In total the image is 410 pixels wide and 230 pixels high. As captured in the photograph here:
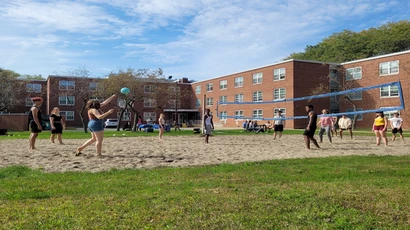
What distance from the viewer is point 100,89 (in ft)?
118

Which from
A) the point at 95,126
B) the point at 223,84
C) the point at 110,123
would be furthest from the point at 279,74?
the point at 95,126

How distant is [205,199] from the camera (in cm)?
493

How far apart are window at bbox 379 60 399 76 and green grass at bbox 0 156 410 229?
3780 centimetres

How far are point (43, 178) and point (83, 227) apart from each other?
10.8 feet

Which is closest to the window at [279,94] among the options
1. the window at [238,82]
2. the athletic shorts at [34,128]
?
the window at [238,82]

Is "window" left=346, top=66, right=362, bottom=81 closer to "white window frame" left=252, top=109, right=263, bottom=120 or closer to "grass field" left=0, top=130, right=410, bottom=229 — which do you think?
"white window frame" left=252, top=109, right=263, bottom=120

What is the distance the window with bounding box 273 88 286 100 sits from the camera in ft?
154

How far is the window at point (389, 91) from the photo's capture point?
40.3m

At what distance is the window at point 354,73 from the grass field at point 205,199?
134 ft

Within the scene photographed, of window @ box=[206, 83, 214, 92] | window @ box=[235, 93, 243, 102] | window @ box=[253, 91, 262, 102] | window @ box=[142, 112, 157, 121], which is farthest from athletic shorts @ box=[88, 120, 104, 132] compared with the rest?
window @ box=[142, 112, 157, 121]

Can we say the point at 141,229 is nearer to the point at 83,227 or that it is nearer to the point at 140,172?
the point at 83,227

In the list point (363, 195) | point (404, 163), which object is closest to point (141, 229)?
point (363, 195)

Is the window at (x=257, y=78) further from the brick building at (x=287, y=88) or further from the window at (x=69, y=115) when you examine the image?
the window at (x=69, y=115)

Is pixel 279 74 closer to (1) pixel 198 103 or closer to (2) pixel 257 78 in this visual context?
(2) pixel 257 78
